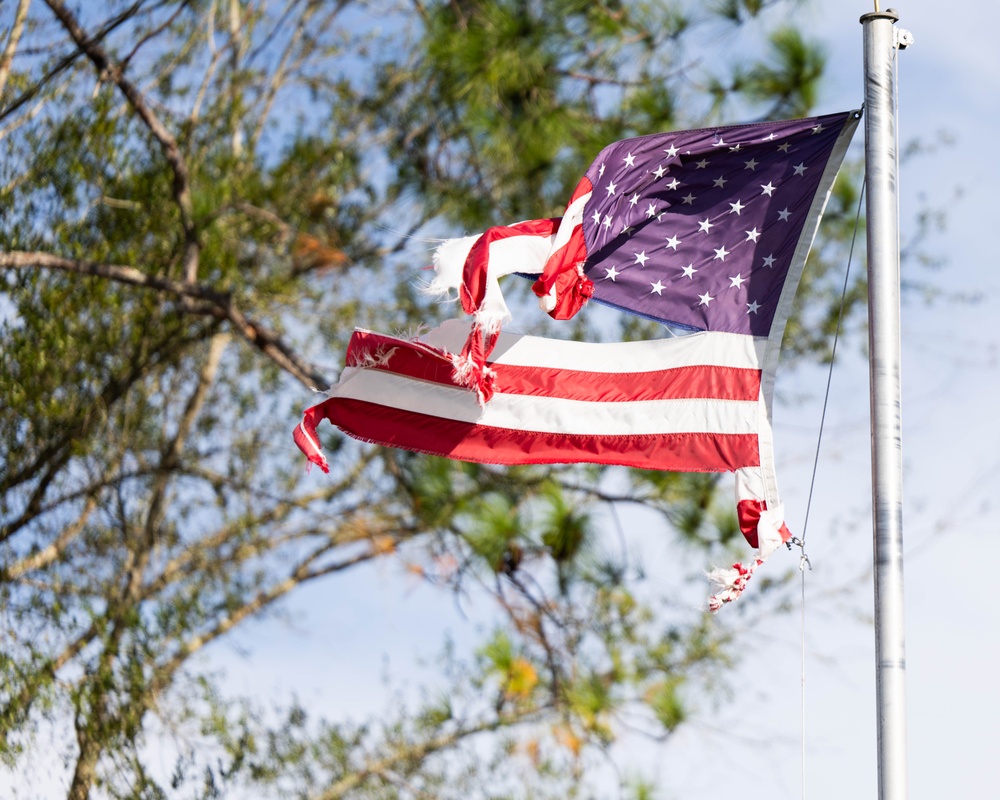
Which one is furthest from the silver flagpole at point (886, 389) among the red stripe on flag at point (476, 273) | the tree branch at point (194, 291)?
the tree branch at point (194, 291)

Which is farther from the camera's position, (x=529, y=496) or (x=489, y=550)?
(x=529, y=496)

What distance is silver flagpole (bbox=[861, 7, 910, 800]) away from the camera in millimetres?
3398

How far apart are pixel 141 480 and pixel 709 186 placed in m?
5.21

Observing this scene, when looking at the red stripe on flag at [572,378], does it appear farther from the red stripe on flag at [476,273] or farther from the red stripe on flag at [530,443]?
the red stripe on flag at [476,273]

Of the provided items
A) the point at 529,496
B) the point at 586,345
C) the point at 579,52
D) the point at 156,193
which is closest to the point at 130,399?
the point at 156,193

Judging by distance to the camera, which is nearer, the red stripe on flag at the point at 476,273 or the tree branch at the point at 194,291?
the red stripe on flag at the point at 476,273

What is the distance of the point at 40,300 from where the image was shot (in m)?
8.02

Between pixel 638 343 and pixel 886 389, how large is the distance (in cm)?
116

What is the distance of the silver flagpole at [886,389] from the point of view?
3398 millimetres

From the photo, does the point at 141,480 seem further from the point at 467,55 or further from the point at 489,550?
the point at 467,55

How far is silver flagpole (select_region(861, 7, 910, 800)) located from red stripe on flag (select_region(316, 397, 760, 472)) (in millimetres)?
569

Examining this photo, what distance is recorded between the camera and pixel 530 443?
4.56 m

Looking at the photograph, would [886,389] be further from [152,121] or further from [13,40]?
[13,40]

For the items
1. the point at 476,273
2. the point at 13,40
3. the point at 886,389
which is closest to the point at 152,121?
the point at 13,40
